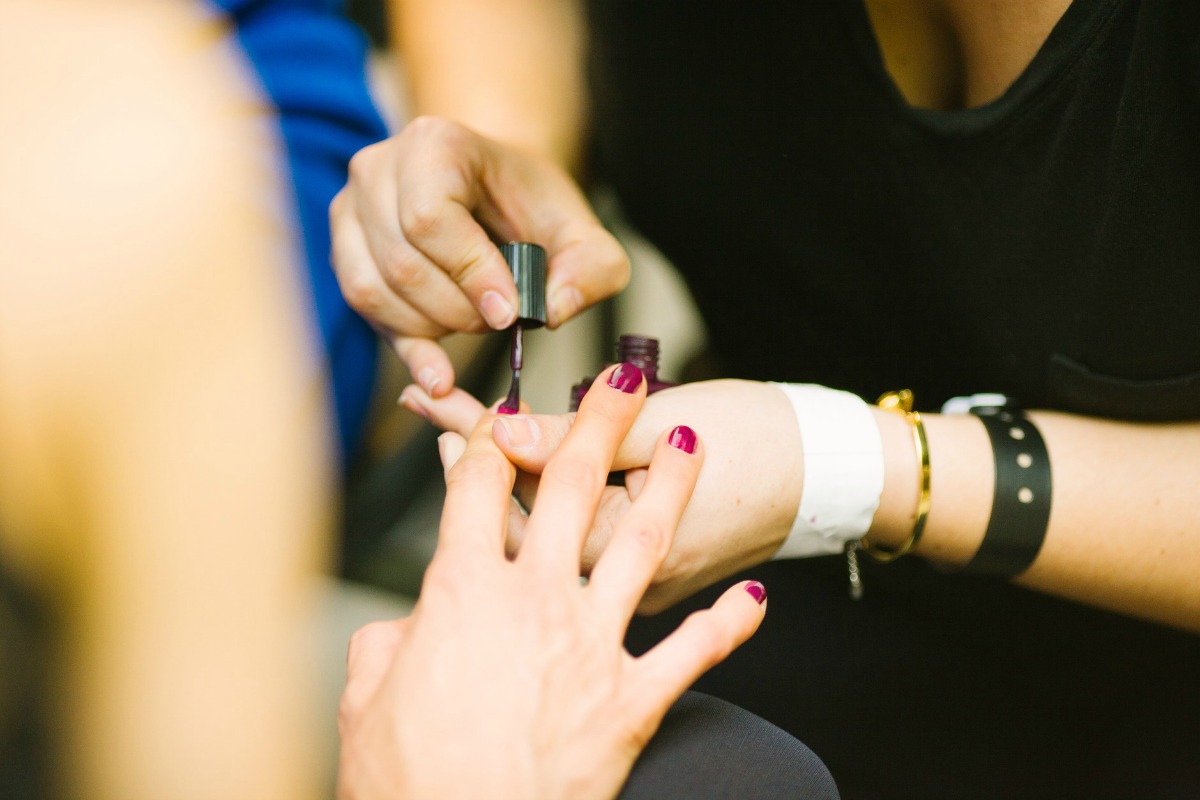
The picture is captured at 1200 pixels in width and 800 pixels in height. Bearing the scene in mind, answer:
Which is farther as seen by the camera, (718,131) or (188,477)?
(718,131)

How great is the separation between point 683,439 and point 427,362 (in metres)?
0.24

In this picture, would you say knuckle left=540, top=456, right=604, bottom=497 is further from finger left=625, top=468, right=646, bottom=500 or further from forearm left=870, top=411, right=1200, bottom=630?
forearm left=870, top=411, right=1200, bottom=630

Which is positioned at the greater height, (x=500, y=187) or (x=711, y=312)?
(x=500, y=187)

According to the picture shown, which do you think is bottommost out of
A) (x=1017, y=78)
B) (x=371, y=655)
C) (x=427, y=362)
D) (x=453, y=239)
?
(x=371, y=655)

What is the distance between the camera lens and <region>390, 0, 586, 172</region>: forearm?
32.0 inches

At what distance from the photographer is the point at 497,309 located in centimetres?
58

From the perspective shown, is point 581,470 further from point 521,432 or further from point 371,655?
point 371,655

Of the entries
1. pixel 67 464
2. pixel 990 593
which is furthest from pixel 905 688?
pixel 67 464

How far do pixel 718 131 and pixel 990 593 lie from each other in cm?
51

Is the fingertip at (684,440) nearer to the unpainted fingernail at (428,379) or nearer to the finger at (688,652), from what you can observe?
the finger at (688,652)

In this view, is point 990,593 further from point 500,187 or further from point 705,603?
point 500,187

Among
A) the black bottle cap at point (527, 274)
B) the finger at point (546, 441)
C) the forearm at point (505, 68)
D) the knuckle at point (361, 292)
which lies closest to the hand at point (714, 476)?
the finger at point (546, 441)

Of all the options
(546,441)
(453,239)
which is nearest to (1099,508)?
(546,441)

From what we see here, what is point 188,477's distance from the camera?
518 millimetres
